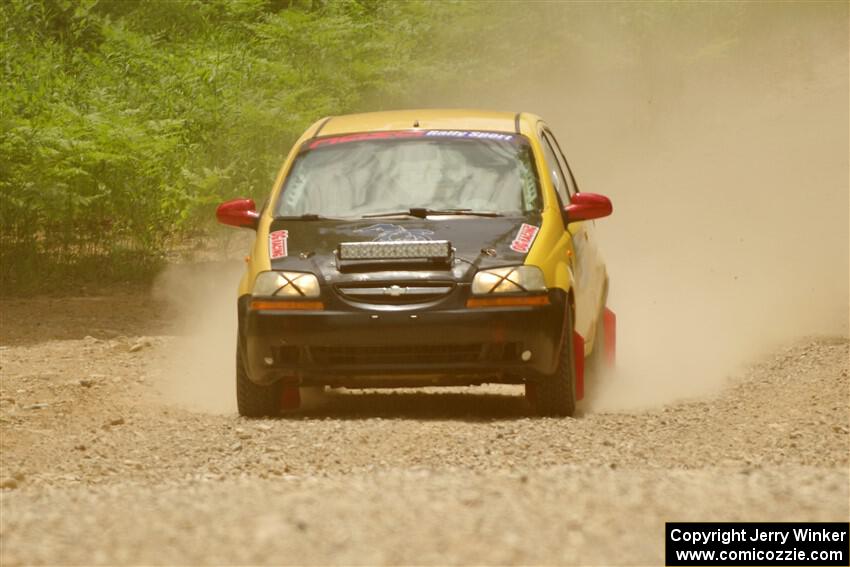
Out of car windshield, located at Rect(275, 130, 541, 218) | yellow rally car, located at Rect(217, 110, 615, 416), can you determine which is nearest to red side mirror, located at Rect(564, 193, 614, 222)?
yellow rally car, located at Rect(217, 110, 615, 416)

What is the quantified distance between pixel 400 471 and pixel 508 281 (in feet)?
8.46

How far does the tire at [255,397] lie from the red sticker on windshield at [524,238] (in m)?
1.62

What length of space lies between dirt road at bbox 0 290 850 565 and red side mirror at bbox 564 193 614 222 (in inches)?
47.2

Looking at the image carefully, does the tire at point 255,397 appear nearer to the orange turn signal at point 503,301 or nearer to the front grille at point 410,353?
the front grille at point 410,353

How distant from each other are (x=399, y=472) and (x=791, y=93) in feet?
99.0

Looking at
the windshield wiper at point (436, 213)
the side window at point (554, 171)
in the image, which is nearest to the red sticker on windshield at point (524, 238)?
the windshield wiper at point (436, 213)

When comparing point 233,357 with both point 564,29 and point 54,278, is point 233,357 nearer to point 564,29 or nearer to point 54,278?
point 54,278

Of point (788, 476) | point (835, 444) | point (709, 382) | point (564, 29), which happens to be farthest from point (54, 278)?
point (564, 29)

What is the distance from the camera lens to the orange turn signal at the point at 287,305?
389 inches

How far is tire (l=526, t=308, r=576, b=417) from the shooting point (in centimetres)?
1002

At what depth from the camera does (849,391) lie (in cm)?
1114

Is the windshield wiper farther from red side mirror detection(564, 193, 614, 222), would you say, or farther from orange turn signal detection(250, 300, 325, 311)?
orange turn signal detection(250, 300, 325, 311)

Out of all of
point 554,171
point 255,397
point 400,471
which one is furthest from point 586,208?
point 400,471

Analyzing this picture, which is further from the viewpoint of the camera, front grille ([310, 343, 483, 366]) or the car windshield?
the car windshield
